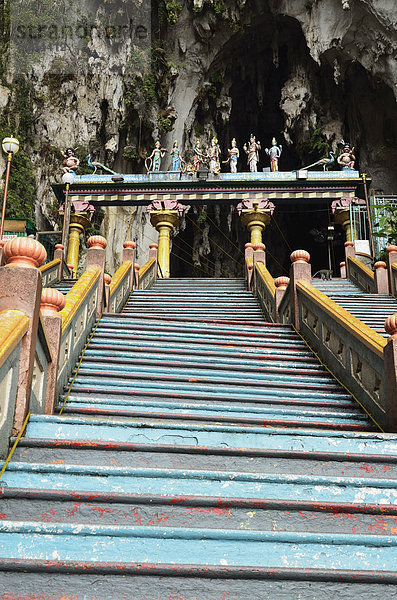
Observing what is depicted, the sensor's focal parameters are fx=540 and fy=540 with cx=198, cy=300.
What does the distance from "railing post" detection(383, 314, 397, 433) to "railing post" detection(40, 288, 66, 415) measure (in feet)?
7.28

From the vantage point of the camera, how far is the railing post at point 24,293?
2.95 meters

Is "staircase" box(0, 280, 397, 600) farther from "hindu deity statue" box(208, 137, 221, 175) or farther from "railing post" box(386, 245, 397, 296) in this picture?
"hindu deity statue" box(208, 137, 221, 175)

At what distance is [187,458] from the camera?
Answer: 294 centimetres

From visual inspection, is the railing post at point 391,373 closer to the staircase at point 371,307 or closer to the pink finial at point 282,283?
the staircase at point 371,307

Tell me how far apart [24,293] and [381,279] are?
8.18m

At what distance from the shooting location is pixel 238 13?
20969 mm

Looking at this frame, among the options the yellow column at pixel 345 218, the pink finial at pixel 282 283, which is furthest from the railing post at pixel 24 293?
the yellow column at pixel 345 218

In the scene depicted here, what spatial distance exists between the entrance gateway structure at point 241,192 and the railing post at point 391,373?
12448 mm

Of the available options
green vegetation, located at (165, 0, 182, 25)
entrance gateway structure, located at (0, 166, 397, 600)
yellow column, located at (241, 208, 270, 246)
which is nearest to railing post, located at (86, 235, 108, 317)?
entrance gateway structure, located at (0, 166, 397, 600)

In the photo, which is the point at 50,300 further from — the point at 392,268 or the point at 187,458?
the point at 392,268

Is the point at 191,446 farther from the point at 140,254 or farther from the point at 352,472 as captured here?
the point at 140,254

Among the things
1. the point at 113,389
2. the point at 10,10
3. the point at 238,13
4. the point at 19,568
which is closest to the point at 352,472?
the point at 19,568

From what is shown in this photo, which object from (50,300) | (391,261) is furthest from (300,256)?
(391,261)

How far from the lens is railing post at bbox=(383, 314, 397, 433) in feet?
11.4
